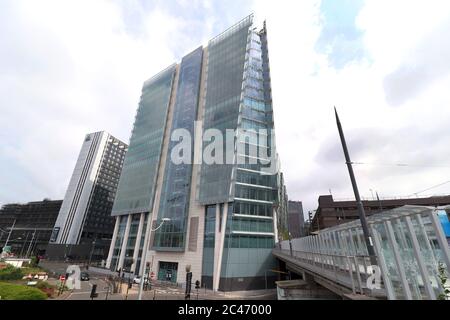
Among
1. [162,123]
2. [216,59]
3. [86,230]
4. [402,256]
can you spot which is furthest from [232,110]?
[86,230]

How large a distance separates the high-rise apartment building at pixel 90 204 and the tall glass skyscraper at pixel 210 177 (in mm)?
49483

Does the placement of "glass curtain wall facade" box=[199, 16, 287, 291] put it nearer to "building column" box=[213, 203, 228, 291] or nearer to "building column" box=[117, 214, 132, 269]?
"building column" box=[213, 203, 228, 291]

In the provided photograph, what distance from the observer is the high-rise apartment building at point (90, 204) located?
10094 centimetres

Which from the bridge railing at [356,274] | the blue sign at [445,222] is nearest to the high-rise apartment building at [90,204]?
the bridge railing at [356,274]

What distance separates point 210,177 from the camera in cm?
5059

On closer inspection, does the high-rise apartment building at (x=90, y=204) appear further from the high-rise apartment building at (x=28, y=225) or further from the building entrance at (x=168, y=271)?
the building entrance at (x=168, y=271)

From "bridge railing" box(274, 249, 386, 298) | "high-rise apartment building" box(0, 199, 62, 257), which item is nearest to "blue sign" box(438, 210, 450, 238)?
"bridge railing" box(274, 249, 386, 298)

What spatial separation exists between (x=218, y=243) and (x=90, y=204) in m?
91.1

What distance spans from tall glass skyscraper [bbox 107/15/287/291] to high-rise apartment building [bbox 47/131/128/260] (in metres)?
49.5

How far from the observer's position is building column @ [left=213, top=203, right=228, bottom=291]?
4206 centimetres

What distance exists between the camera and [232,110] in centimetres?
5294

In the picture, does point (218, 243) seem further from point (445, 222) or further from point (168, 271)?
point (445, 222)
